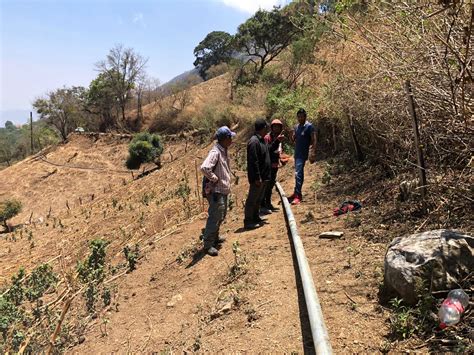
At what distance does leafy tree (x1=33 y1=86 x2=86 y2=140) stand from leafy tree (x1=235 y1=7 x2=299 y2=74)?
21233 mm

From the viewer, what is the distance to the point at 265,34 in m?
30.3

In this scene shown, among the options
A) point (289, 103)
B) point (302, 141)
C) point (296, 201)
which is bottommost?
point (296, 201)

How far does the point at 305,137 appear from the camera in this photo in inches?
260

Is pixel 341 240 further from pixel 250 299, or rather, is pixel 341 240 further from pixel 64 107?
pixel 64 107

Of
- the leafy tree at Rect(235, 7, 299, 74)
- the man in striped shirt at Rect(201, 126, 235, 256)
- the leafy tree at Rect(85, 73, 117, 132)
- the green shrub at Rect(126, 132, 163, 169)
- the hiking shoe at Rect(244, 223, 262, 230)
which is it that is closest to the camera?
the man in striped shirt at Rect(201, 126, 235, 256)

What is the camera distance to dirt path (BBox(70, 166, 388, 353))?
3.24 metres

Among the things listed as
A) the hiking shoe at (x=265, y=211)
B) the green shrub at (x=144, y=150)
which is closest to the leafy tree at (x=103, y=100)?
the green shrub at (x=144, y=150)

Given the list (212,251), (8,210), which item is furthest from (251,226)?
(8,210)

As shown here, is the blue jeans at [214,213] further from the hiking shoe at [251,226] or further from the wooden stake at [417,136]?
the wooden stake at [417,136]

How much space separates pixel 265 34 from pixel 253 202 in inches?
1058

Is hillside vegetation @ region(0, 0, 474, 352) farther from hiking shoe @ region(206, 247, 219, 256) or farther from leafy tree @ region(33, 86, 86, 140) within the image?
leafy tree @ region(33, 86, 86, 140)

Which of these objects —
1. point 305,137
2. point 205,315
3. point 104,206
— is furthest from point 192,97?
point 205,315

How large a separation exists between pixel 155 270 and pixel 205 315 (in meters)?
2.15

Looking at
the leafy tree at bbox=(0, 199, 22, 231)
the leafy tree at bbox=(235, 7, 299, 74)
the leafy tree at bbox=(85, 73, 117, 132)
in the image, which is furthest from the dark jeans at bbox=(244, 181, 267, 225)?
the leafy tree at bbox=(85, 73, 117, 132)
